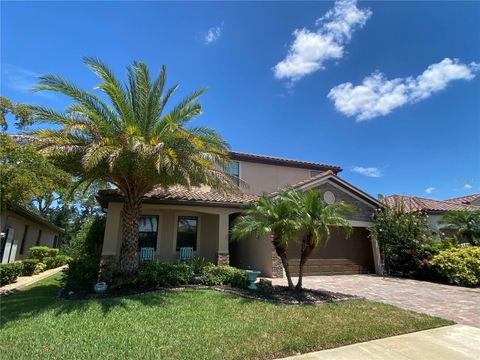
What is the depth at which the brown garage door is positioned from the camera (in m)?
15.6

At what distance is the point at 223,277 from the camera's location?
35.8ft

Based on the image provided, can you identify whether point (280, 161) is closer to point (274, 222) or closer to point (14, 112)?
point (274, 222)

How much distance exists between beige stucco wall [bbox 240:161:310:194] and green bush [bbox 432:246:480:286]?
954 cm

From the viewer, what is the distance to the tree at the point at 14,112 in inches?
465

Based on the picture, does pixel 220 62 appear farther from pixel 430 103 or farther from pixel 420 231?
pixel 420 231

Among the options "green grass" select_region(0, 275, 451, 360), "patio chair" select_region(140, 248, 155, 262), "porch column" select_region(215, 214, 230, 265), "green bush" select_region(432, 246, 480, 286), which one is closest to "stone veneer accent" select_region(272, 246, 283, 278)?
"porch column" select_region(215, 214, 230, 265)

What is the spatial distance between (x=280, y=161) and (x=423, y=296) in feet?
39.0

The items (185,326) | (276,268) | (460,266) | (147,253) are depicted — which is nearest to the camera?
(185,326)

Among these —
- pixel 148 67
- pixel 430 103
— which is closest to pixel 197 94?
pixel 148 67

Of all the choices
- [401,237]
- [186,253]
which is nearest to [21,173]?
[186,253]

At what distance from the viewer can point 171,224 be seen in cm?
1555

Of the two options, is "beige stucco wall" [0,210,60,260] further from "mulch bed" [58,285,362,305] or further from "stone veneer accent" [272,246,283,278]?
"stone veneer accent" [272,246,283,278]

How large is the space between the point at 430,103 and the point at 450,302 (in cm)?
1129

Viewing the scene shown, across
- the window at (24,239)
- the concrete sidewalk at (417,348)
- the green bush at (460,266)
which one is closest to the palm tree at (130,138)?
Answer: the concrete sidewalk at (417,348)
